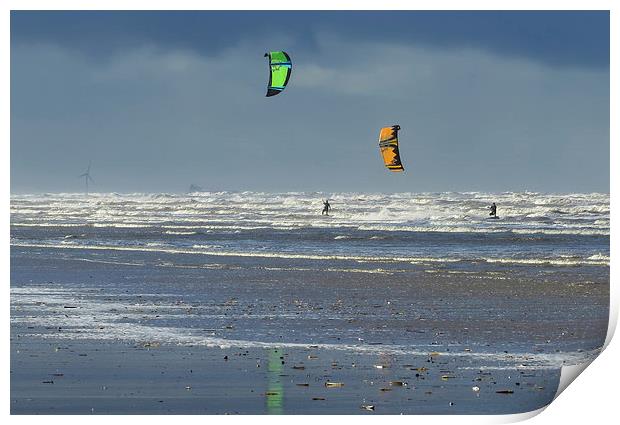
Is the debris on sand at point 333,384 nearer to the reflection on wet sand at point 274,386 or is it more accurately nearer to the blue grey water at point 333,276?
the reflection on wet sand at point 274,386

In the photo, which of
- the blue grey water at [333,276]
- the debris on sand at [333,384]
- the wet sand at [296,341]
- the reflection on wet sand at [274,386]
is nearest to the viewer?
the reflection on wet sand at [274,386]

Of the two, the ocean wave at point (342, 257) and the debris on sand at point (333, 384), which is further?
the ocean wave at point (342, 257)

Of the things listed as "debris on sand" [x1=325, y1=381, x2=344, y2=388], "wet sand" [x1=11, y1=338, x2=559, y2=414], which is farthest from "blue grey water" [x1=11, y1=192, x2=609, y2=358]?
"debris on sand" [x1=325, y1=381, x2=344, y2=388]

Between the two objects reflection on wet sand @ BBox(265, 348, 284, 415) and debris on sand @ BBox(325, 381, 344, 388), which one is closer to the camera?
reflection on wet sand @ BBox(265, 348, 284, 415)

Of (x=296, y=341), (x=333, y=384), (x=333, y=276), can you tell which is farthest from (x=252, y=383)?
(x=333, y=276)

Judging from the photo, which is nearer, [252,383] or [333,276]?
[252,383]

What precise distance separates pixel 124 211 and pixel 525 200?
1637 cm

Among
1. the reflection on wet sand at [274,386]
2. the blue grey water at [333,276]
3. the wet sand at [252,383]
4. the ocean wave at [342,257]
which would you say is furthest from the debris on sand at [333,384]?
the ocean wave at [342,257]

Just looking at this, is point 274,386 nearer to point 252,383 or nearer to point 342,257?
point 252,383

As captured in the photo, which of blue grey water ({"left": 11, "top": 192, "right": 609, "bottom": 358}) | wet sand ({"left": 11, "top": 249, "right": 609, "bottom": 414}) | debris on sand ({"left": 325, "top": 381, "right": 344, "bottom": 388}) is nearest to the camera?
wet sand ({"left": 11, "top": 249, "right": 609, "bottom": 414})

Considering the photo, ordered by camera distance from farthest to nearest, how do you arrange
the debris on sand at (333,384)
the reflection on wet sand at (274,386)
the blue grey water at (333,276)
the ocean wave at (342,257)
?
the ocean wave at (342,257)
the blue grey water at (333,276)
the debris on sand at (333,384)
the reflection on wet sand at (274,386)

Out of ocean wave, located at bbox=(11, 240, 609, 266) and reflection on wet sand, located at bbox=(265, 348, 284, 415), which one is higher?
ocean wave, located at bbox=(11, 240, 609, 266)

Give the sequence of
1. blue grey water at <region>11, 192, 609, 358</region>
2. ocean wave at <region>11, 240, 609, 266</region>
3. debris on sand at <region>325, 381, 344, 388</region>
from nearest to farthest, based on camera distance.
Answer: debris on sand at <region>325, 381, 344, 388</region> < blue grey water at <region>11, 192, 609, 358</region> < ocean wave at <region>11, 240, 609, 266</region>

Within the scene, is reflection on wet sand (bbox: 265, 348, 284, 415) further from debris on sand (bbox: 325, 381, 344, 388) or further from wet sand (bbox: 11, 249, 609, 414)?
debris on sand (bbox: 325, 381, 344, 388)
